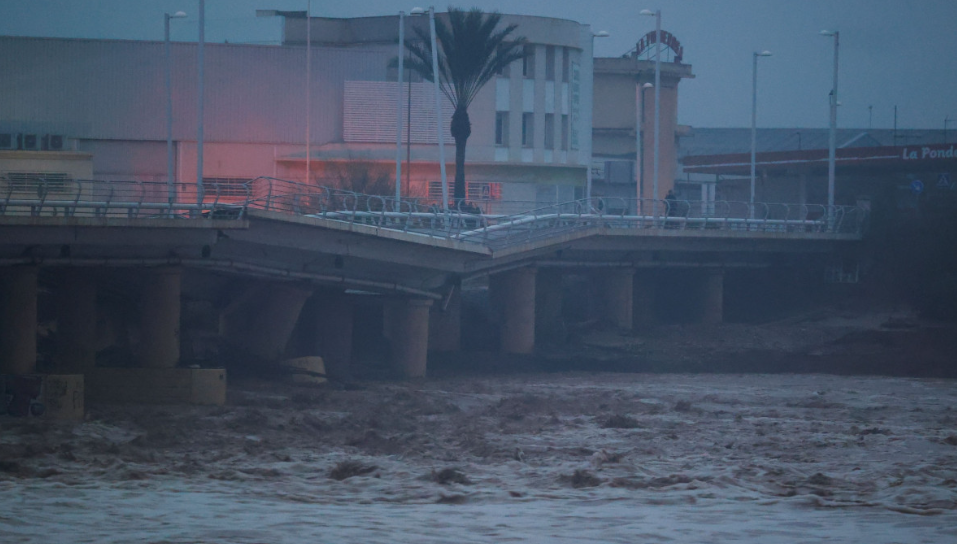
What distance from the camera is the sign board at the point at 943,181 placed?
43.1 meters

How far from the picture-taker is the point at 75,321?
78.2 feet

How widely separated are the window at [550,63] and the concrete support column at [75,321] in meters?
29.7

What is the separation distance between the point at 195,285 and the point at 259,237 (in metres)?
3.54

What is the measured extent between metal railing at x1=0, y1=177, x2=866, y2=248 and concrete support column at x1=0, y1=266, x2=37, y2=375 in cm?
135

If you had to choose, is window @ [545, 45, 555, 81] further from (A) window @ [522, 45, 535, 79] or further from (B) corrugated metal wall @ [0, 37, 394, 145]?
(B) corrugated metal wall @ [0, 37, 394, 145]

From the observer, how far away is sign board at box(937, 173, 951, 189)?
141 feet

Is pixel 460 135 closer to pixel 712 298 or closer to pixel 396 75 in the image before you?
pixel 396 75

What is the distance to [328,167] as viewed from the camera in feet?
151

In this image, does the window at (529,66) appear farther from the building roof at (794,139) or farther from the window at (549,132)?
the building roof at (794,139)

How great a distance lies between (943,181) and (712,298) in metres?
11.8

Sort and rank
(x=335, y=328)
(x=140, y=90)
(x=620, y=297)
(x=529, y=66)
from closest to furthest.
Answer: (x=335, y=328), (x=620, y=297), (x=140, y=90), (x=529, y=66)

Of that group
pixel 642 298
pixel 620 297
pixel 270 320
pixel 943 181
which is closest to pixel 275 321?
pixel 270 320

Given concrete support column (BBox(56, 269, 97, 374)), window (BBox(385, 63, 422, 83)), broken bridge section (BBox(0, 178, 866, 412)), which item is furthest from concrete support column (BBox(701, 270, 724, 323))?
concrete support column (BBox(56, 269, 97, 374))

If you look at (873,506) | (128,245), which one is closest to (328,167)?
(128,245)
